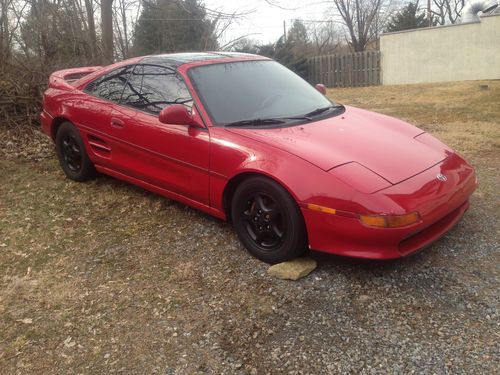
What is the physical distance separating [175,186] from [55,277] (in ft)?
3.86

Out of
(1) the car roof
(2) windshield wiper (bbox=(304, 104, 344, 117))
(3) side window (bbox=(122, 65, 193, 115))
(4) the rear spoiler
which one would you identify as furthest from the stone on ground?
(4) the rear spoiler

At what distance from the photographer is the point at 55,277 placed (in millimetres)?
3480

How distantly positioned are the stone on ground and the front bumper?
20 cm

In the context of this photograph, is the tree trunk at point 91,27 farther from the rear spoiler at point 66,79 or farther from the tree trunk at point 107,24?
the rear spoiler at point 66,79

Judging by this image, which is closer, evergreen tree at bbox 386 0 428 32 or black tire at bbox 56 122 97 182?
black tire at bbox 56 122 97 182

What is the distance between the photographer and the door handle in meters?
4.37

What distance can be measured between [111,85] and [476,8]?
941 inches

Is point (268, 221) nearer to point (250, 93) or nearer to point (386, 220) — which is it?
point (386, 220)

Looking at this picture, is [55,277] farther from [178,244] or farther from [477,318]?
[477,318]

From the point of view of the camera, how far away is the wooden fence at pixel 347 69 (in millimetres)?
19938

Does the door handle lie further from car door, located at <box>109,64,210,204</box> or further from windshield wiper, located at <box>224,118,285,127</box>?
windshield wiper, located at <box>224,118,285,127</box>

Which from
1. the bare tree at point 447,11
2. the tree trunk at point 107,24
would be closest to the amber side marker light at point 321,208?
the tree trunk at point 107,24

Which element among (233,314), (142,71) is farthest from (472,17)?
(233,314)

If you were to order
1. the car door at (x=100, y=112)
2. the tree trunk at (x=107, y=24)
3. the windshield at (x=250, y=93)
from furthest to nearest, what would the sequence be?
the tree trunk at (x=107, y=24) → the car door at (x=100, y=112) → the windshield at (x=250, y=93)
